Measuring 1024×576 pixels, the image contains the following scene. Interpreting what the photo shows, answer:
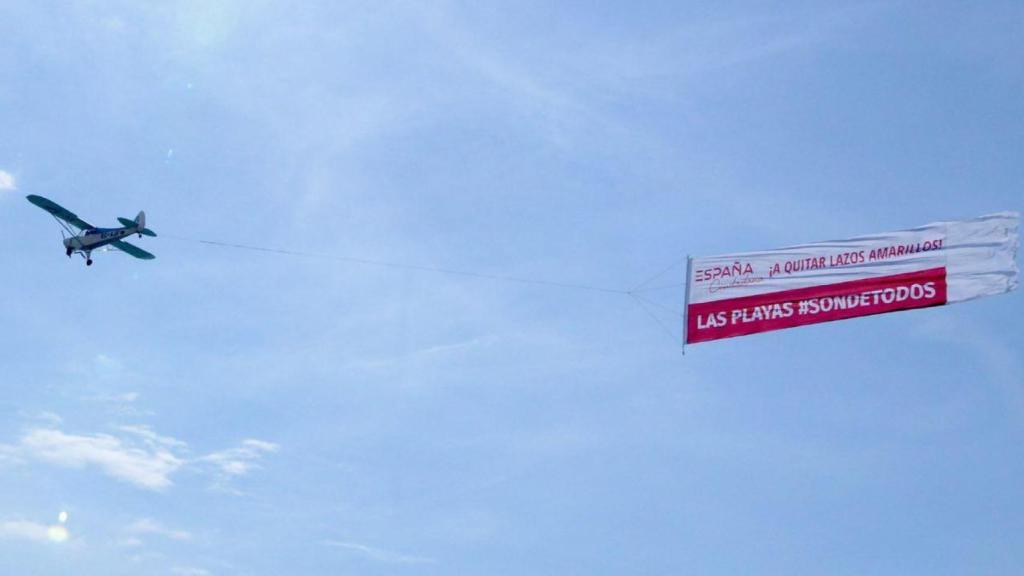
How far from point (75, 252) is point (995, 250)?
211ft

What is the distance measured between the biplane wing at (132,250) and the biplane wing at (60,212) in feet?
7.37

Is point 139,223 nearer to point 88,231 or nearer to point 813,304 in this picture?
point 88,231

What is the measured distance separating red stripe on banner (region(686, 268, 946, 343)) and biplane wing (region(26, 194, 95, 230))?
52.2m

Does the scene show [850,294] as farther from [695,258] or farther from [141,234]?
[141,234]

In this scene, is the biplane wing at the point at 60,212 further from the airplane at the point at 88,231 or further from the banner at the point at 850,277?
the banner at the point at 850,277

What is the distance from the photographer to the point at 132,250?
80.8 metres

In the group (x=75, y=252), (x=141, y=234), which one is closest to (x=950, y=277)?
(x=141, y=234)

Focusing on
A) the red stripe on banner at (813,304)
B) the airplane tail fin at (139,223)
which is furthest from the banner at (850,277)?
the airplane tail fin at (139,223)

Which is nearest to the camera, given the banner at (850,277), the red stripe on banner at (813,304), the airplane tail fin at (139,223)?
the banner at (850,277)

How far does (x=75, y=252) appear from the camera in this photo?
249 ft

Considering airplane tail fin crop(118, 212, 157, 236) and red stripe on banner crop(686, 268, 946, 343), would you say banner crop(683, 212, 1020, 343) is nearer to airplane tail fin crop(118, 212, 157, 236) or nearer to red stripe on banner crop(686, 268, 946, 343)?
red stripe on banner crop(686, 268, 946, 343)

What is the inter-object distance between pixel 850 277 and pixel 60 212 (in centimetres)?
6084

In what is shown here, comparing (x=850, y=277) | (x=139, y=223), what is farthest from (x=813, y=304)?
(x=139, y=223)

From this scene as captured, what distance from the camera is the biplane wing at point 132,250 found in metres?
77.4
